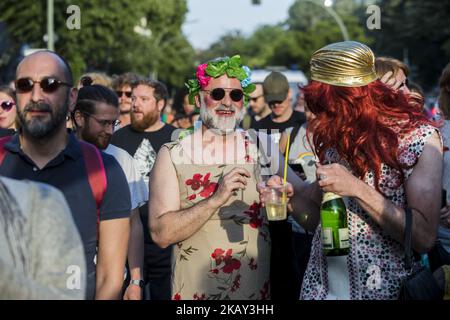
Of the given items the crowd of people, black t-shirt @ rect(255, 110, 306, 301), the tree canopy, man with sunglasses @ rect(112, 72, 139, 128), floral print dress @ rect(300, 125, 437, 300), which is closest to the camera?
the crowd of people

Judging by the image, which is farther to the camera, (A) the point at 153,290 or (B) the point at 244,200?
(A) the point at 153,290

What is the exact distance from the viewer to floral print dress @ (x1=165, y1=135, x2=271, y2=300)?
12.9ft

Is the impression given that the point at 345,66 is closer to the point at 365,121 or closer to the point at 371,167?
the point at 365,121

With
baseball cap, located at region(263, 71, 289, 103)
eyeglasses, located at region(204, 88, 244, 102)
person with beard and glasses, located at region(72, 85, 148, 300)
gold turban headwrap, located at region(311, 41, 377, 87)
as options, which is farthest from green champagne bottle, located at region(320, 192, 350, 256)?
baseball cap, located at region(263, 71, 289, 103)

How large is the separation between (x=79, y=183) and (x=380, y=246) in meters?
1.26

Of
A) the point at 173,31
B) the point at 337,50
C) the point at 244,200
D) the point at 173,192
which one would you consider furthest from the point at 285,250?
the point at 173,31

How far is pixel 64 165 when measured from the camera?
317 centimetres

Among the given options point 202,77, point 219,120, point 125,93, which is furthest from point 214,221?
point 125,93

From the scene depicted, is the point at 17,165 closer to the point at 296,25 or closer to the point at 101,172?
the point at 101,172

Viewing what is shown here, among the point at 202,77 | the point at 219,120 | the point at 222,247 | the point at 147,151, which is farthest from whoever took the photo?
the point at 147,151

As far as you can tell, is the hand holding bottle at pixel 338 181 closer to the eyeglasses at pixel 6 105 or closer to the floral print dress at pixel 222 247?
the floral print dress at pixel 222 247

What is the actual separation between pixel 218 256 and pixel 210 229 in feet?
0.46

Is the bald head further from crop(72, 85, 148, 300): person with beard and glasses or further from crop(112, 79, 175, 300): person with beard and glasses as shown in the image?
crop(112, 79, 175, 300): person with beard and glasses

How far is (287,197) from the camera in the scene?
361 cm
